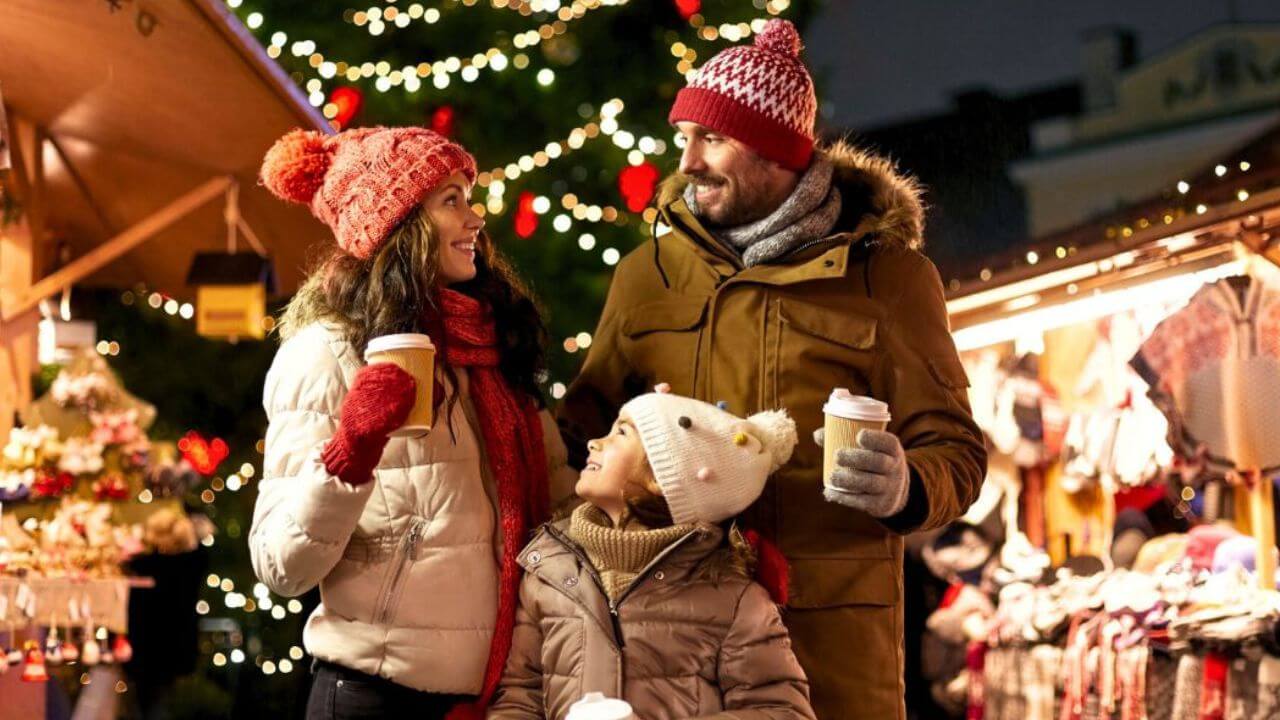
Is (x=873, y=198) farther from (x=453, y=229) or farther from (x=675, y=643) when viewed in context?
(x=675, y=643)

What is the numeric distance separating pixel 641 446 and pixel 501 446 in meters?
0.37

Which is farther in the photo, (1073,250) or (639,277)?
(1073,250)

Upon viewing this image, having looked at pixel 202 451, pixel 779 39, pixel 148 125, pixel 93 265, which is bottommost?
pixel 202 451

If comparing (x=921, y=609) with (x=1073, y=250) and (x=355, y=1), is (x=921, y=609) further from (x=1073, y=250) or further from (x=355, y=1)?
(x=355, y=1)

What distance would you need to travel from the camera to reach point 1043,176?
826 cm

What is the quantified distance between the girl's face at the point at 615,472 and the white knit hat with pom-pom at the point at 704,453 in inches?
1.4

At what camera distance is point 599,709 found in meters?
3.27

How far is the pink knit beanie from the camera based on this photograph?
4.08m

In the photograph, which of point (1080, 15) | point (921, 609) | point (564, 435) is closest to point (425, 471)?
point (564, 435)

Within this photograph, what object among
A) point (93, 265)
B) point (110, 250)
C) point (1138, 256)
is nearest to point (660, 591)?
point (1138, 256)

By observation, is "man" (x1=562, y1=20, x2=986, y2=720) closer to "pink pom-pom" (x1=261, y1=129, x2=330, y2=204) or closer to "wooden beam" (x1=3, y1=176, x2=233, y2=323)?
"pink pom-pom" (x1=261, y1=129, x2=330, y2=204)

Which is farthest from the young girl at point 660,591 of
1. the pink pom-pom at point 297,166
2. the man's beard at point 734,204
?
the pink pom-pom at point 297,166

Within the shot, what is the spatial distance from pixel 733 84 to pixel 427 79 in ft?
15.2

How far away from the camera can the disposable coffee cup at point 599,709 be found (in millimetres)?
3244
